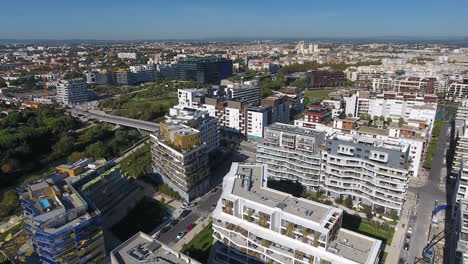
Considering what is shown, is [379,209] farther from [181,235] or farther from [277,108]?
[277,108]

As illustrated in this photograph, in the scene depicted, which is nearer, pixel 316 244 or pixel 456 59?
pixel 316 244

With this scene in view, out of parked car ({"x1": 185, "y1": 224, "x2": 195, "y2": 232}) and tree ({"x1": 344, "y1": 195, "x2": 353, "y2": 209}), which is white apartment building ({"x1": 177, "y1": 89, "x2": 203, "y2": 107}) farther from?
tree ({"x1": 344, "y1": 195, "x2": 353, "y2": 209})

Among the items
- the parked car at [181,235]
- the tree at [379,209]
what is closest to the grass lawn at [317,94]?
the tree at [379,209]

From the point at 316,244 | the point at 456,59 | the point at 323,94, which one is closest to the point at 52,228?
the point at 316,244

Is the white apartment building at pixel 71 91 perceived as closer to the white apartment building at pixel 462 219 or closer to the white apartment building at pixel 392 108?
the white apartment building at pixel 392 108

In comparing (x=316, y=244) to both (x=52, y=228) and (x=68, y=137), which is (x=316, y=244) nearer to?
(x=52, y=228)

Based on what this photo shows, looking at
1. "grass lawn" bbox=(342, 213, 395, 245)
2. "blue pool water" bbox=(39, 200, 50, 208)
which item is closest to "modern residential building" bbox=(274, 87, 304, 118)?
"grass lawn" bbox=(342, 213, 395, 245)

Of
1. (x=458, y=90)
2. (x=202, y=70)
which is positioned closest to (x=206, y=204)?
(x=202, y=70)
